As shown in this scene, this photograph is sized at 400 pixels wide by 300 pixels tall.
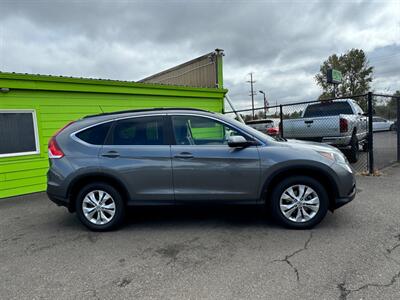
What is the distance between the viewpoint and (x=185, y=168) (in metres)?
4.02

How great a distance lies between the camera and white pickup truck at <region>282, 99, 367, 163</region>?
7969 mm

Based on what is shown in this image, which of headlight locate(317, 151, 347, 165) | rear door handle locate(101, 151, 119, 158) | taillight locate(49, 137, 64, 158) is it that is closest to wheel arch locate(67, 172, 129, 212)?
rear door handle locate(101, 151, 119, 158)

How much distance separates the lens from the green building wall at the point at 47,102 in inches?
255

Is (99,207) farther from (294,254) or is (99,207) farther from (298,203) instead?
(298,203)

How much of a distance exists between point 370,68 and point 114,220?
41102mm

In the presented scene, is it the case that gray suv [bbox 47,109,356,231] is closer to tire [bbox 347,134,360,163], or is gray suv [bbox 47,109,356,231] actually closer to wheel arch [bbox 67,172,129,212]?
wheel arch [bbox 67,172,129,212]

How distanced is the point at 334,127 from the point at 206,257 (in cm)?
624

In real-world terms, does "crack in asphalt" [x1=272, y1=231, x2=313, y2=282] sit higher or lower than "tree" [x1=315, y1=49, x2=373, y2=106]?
lower

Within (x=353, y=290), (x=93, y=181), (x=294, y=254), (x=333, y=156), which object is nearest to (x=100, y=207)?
(x=93, y=181)

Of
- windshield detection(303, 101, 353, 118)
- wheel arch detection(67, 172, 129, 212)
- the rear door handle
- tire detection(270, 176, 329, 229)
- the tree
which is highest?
the tree

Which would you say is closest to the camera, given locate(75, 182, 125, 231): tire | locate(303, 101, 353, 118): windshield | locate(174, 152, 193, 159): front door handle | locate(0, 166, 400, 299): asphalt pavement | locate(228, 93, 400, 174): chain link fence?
locate(0, 166, 400, 299): asphalt pavement

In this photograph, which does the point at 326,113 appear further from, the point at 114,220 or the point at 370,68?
the point at 370,68

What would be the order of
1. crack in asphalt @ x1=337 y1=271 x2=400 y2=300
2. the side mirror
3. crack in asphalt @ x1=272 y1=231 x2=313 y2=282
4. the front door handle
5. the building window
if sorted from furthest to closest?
1. the building window
2. the front door handle
3. the side mirror
4. crack in asphalt @ x1=272 y1=231 x2=313 y2=282
5. crack in asphalt @ x1=337 y1=271 x2=400 y2=300

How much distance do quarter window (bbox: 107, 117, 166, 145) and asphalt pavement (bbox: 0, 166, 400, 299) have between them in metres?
1.34
